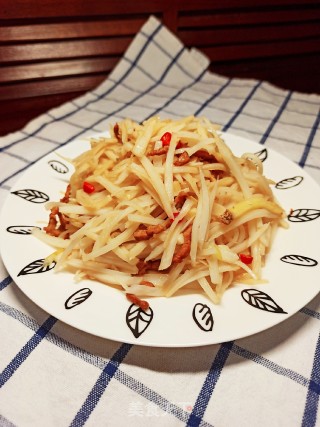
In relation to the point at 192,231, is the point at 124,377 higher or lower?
lower

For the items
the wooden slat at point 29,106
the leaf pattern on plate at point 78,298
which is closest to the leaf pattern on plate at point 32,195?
the leaf pattern on plate at point 78,298

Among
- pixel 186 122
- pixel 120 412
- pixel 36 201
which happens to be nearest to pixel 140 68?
pixel 186 122

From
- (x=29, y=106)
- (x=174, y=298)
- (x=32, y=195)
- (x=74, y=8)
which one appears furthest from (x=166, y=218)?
(x=74, y=8)

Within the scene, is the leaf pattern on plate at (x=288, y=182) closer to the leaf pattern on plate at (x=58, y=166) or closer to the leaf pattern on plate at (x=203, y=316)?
the leaf pattern on plate at (x=203, y=316)

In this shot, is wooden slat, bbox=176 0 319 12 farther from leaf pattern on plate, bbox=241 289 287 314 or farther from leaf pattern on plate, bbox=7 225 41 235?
leaf pattern on plate, bbox=241 289 287 314

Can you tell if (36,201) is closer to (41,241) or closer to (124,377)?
(41,241)

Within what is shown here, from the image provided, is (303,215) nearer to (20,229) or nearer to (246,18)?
(20,229)

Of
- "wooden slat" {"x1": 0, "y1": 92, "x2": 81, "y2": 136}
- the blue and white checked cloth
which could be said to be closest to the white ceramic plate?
the blue and white checked cloth
